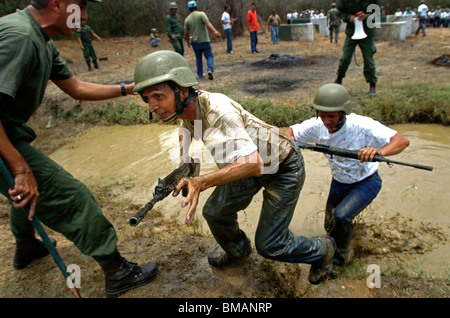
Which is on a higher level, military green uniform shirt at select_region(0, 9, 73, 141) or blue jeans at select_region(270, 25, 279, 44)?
blue jeans at select_region(270, 25, 279, 44)

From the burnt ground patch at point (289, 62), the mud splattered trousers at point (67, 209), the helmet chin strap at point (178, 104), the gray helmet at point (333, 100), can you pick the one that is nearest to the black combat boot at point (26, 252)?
the mud splattered trousers at point (67, 209)

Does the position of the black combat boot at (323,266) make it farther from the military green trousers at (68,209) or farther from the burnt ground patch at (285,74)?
the burnt ground patch at (285,74)

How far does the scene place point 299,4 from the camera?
85.1ft

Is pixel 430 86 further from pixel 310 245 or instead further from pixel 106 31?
pixel 106 31

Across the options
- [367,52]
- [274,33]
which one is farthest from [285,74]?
[274,33]

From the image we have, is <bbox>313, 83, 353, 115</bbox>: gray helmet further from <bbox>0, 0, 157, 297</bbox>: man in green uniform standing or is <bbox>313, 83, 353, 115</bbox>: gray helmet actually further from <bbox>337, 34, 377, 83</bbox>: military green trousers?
<bbox>337, 34, 377, 83</bbox>: military green trousers

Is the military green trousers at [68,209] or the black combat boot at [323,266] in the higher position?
the military green trousers at [68,209]

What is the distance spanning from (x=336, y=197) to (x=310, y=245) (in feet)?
2.61

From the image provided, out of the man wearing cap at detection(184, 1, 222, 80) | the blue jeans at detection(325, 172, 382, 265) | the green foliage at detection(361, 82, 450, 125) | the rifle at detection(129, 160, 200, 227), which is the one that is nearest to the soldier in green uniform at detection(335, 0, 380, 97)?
the green foliage at detection(361, 82, 450, 125)

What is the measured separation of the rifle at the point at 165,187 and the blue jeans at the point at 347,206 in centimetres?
128

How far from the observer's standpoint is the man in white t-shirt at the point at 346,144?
274cm

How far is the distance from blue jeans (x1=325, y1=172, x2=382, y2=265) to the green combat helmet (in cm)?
162

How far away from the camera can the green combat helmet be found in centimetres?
199

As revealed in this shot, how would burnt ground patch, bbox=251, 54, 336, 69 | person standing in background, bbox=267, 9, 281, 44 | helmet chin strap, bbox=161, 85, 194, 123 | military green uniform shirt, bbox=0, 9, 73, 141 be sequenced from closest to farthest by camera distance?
military green uniform shirt, bbox=0, 9, 73, 141 → helmet chin strap, bbox=161, 85, 194, 123 → burnt ground patch, bbox=251, 54, 336, 69 → person standing in background, bbox=267, 9, 281, 44
